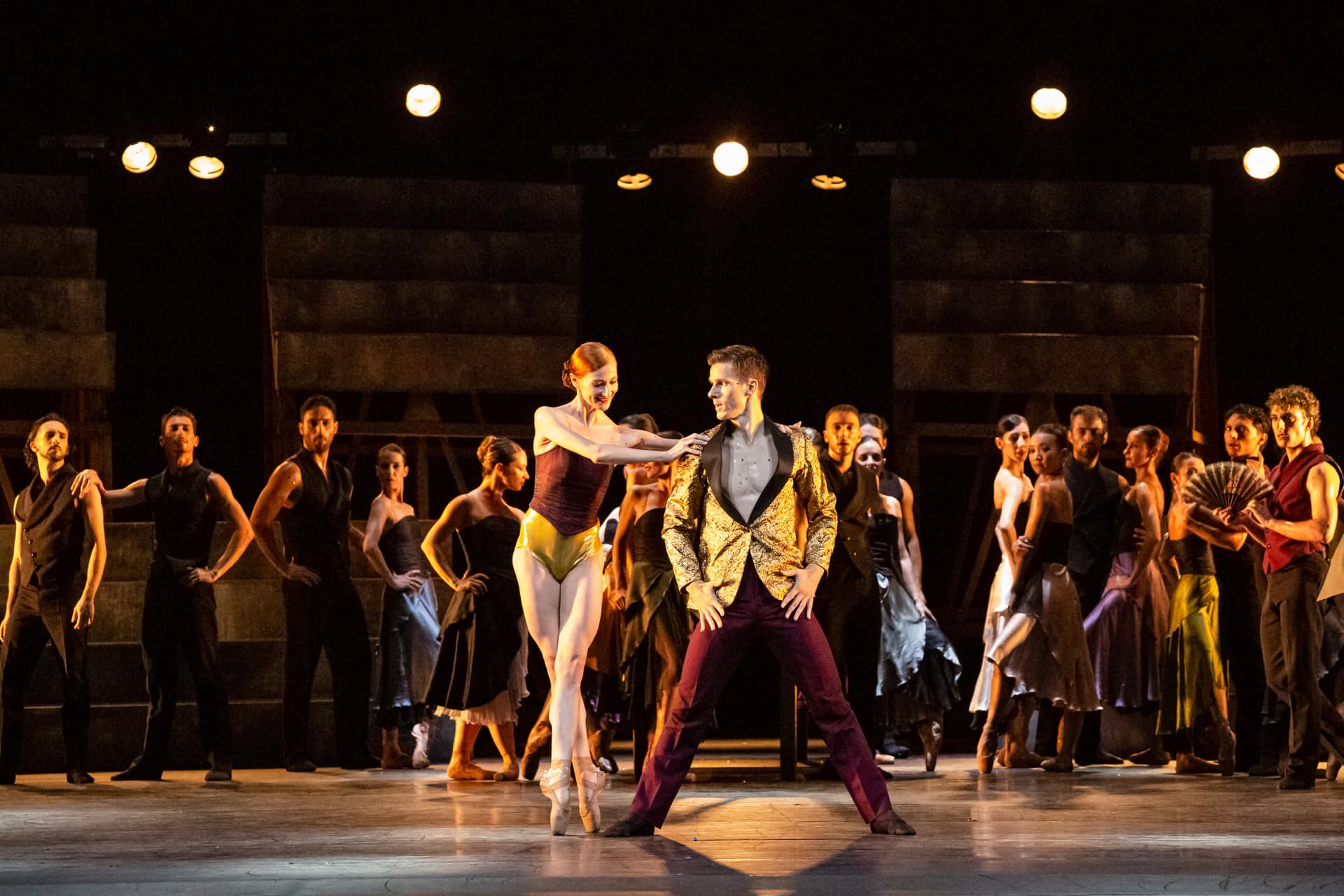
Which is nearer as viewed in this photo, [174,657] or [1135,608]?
[174,657]

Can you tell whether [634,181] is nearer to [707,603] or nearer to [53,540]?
[53,540]

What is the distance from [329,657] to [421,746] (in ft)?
2.09

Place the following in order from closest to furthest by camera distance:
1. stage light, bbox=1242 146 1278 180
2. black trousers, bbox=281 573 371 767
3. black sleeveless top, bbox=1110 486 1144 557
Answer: black sleeveless top, bbox=1110 486 1144 557
black trousers, bbox=281 573 371 767
stage light, bbox=1242 146 1278 180

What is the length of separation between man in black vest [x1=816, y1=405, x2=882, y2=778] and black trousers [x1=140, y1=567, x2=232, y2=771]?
2.74m

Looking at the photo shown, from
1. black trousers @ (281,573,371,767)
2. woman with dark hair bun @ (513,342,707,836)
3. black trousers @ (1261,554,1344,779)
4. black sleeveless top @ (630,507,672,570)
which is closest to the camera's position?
woman with dark hair bun @ (513,342,707,836)

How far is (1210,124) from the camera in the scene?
11594 mm

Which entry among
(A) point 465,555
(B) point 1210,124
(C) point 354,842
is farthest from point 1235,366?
(C) point 354,842

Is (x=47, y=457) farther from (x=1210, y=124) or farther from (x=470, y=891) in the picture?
(x=1210, y=124)

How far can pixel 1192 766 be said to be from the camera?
A: 7.38m

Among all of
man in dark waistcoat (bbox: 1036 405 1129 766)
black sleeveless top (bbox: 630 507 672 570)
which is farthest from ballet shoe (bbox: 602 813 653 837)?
man in dark waistcoat (bbox: 1036 405 1129 766)

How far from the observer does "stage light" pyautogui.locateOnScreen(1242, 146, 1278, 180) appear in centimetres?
1095

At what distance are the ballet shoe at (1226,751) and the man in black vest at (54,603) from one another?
196 inches

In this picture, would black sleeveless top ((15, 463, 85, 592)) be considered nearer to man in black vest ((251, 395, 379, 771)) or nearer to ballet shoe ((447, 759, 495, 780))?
man in black vest ((251, 395, 379, 771))

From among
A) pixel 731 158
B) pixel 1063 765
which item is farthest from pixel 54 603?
pixel 731 158
